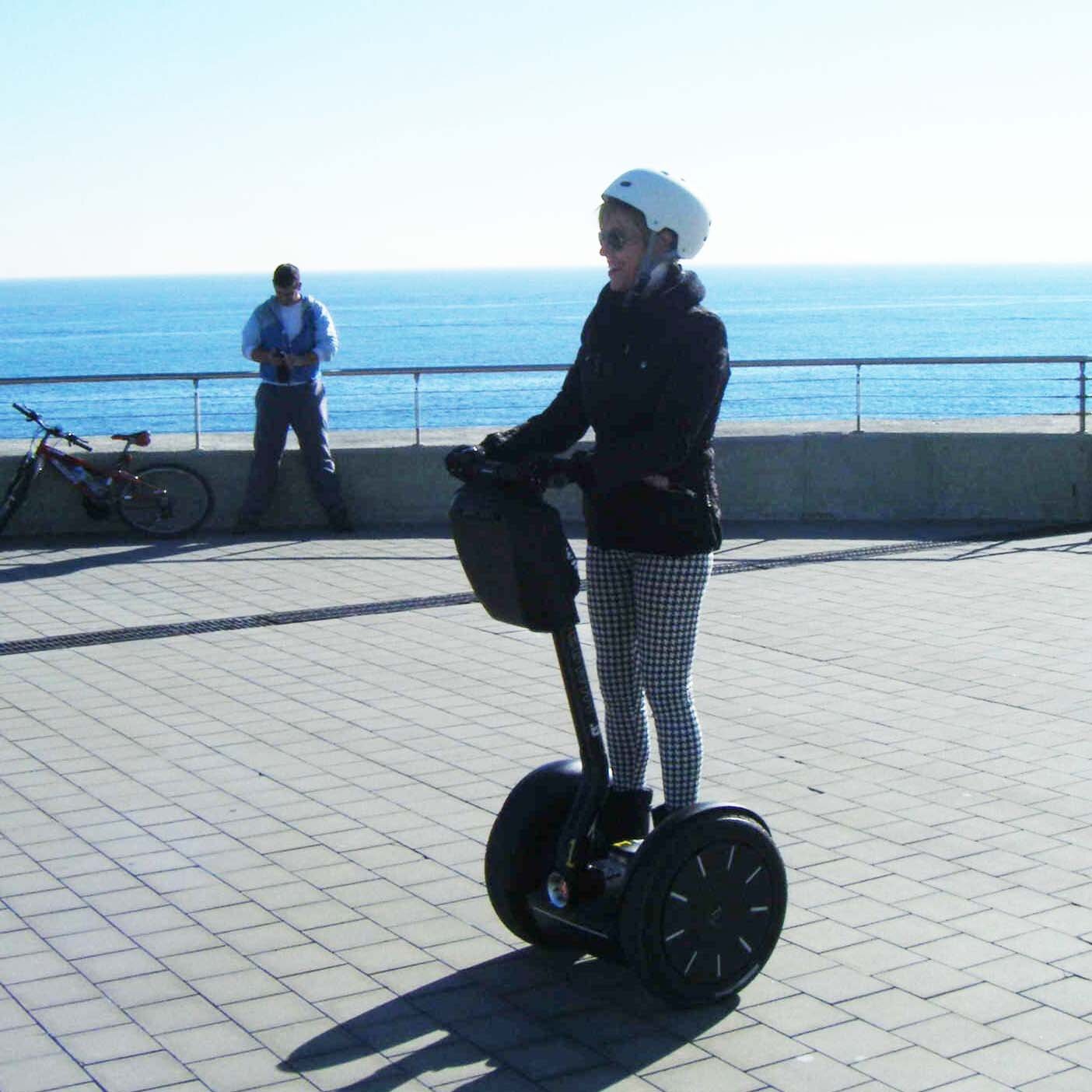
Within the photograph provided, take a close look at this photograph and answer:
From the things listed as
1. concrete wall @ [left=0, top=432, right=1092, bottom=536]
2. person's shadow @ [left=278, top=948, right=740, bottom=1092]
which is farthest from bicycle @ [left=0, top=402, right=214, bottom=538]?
person's shadow @ [left=278, top=948, right=740, bottom=1092]

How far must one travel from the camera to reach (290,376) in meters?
12.2

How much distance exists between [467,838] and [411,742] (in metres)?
1.25

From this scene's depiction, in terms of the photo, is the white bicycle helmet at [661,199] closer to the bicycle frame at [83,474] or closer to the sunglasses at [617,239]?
the sunglasses at [617,239]

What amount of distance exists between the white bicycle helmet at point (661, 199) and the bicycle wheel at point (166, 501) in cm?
847

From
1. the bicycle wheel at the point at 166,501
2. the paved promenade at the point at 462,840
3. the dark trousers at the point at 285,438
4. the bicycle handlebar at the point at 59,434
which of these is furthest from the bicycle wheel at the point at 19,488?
the paved promenade at the point at 462,840

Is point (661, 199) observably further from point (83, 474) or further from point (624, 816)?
point (83, 474)

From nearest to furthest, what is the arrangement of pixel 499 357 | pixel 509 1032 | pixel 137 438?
pixel 509 1032 → pixel 137 438 → pixel 499 357

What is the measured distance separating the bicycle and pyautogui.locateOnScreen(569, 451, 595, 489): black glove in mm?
8438

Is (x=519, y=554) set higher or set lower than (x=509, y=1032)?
higher

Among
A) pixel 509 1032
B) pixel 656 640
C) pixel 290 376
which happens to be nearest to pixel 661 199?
pixel 656 640

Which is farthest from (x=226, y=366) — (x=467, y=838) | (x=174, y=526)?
(x=467, y=838)

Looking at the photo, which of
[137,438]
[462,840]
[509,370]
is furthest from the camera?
[509,370]

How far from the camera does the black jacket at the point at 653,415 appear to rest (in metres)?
4.39

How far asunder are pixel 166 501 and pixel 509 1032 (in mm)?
8726
